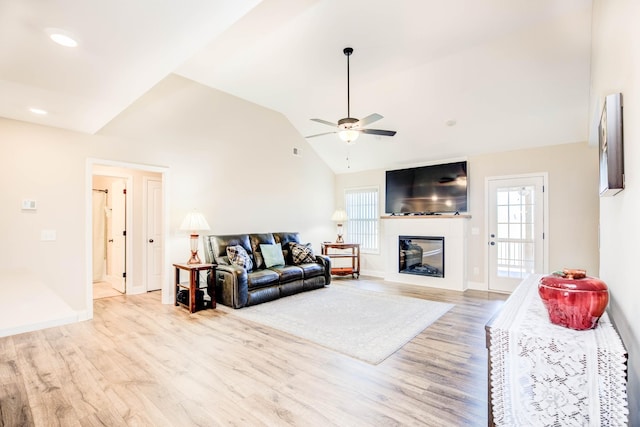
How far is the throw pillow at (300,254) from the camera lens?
5.79m

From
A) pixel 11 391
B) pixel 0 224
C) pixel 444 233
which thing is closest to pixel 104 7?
pixel 11 391

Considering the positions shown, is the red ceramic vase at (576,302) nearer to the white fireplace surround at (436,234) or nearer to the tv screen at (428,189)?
the white fireplace surround at (436,234)

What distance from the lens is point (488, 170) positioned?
5.59 metres

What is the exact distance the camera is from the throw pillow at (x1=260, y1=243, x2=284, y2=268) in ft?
17.6

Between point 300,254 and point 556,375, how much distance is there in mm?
4728

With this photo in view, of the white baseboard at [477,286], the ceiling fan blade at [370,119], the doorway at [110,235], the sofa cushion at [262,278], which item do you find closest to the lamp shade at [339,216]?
the sofa cushion at [262,278]

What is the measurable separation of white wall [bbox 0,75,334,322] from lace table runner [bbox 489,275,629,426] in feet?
14.5

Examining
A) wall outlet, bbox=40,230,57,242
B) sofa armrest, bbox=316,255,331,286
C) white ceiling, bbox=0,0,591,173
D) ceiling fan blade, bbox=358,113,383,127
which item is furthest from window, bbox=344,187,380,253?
wall outlet, bbox=40,230,57,242

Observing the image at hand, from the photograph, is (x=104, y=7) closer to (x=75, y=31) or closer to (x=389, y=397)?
(x=75, y=31)

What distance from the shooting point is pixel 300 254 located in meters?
5.82

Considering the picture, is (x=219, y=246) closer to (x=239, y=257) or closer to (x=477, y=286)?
(x=239, y=257)

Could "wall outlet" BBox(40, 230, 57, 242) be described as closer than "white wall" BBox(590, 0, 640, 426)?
No

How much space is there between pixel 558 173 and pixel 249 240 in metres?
5.27

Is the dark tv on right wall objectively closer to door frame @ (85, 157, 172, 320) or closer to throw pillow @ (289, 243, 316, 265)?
throw pillow @ (289, 243, 316, 265)
